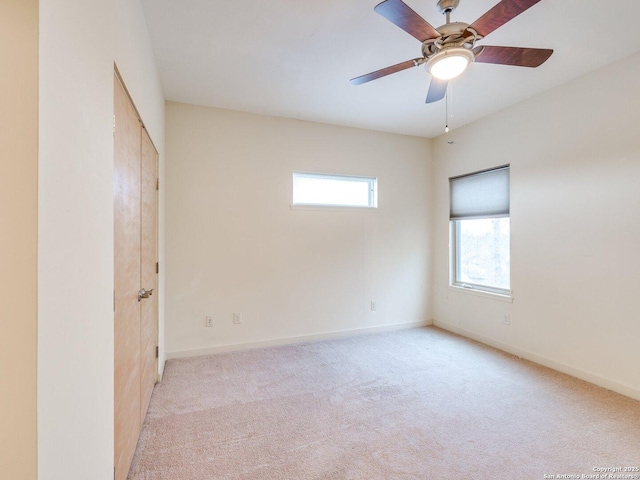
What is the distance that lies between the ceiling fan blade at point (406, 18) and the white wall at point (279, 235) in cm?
226

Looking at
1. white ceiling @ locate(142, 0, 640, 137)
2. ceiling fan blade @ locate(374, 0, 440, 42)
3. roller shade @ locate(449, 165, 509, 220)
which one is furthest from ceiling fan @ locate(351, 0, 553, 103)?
roller shade @ locate(449, 165, 509, 220)

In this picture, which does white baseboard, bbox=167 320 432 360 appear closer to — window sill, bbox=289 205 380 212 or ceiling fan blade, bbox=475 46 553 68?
window sill, bbox=289 205 380 212

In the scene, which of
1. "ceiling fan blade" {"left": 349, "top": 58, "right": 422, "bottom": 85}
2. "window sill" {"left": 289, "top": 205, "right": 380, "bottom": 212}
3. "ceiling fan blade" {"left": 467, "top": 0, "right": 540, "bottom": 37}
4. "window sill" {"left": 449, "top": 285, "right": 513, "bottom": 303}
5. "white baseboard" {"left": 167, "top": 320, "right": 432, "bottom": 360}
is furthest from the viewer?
"window sill" {"left": 289, "top": 205, "right": 380, "bottom": 212}

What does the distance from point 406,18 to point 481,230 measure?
9.82ft

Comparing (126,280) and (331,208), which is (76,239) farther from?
(331,208)

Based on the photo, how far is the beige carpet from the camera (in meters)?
1.74

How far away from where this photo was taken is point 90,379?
103 centimetres

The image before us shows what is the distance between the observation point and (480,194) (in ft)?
12.4

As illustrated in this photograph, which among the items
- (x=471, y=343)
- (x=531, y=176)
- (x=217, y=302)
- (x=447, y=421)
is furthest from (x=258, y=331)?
(x=531, y=176)

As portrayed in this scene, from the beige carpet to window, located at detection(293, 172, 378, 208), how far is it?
6.17 feet

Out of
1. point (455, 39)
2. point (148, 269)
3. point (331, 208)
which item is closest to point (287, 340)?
point (331, 208)

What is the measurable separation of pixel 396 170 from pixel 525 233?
1.77 meters

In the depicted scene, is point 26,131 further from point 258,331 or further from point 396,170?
point 396,170

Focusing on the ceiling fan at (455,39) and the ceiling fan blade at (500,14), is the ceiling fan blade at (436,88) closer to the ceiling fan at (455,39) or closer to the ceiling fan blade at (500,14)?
the ceiling fan at (455,39)
